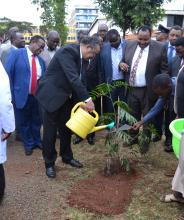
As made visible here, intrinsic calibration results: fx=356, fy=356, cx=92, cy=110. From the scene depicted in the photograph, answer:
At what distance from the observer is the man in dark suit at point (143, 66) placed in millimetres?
5074

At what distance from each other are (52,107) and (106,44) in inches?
75.2

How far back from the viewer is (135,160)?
4.98m

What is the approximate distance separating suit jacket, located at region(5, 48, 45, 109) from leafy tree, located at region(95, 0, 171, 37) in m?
9.42

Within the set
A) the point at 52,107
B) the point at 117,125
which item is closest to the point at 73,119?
the point at 52,107

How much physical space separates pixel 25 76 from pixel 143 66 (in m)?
1.74

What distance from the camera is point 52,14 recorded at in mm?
24516

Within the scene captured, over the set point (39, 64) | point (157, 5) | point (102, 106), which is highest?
point (157, 5)

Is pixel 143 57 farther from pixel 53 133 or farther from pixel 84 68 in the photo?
pixel 53 133

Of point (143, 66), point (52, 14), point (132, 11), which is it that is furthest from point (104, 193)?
point (52, 14)

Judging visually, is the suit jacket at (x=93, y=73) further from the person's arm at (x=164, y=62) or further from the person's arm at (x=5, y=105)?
the person's arm at (x=5, y=105)

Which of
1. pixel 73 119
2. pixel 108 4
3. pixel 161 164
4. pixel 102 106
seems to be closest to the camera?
pixel 73 119

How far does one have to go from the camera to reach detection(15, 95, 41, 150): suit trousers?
5.46m

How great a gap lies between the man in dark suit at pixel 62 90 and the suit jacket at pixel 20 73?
36.9 inches

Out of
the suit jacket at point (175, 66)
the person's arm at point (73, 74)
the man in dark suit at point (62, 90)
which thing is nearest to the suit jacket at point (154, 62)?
the suit jacket at point (175, 66)
